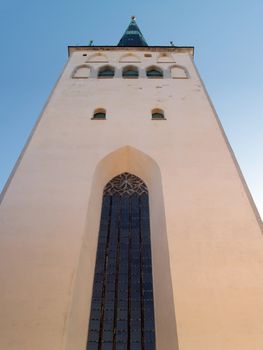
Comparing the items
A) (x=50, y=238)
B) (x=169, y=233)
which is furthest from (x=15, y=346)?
A: (x=169, y=233)

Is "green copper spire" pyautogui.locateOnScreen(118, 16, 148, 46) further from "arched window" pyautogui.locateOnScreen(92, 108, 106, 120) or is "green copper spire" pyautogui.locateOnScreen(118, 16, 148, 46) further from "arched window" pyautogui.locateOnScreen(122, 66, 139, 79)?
"arched window" pyautogui.locateOnScreen(92, 108, 106, 120)

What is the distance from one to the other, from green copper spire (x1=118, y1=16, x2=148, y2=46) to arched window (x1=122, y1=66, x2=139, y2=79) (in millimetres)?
6946

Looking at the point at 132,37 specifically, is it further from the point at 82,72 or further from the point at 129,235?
the point at 129,235

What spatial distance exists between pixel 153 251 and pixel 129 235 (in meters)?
0.73

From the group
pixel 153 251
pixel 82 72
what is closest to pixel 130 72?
pixel 82 72

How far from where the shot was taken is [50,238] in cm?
657

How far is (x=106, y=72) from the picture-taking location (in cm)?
1444

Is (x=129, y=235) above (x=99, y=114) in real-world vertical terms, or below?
below

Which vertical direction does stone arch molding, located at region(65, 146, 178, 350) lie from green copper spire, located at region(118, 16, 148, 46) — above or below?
below

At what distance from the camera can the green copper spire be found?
21236mm

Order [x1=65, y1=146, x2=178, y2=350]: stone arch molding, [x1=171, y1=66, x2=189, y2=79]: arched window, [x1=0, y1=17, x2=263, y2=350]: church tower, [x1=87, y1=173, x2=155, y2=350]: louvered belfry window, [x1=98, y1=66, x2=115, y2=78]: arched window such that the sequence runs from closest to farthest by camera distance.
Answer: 1. [x1=0, y1=17, x2=263, y2=350]: church tower
2. [x1=65, y1=146, x2=178, y2=350]: stone arch molding
3. [x1=87, y1=173, x2=155, y2=350]: louvered belfry window
4. [x1=171, y1=66, x2=189, y2=79]: arched window
5. [x1=98, y1=66, x2=115, y2=78]: arched window

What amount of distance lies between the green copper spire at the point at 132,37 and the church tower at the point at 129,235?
440 inches

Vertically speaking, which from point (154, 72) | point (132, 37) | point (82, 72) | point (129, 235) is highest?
point (132, 37)

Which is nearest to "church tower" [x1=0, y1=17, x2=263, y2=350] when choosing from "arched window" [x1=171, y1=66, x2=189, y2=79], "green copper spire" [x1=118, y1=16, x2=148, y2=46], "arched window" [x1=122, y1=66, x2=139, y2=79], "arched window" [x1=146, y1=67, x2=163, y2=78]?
"arched window" [x1=171, y1=66, x2=189, y2=79]
